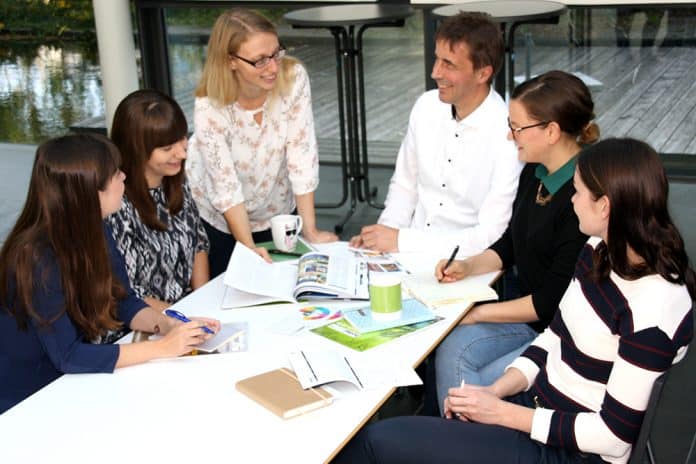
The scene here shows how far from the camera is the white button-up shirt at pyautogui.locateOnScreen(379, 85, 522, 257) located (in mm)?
2816

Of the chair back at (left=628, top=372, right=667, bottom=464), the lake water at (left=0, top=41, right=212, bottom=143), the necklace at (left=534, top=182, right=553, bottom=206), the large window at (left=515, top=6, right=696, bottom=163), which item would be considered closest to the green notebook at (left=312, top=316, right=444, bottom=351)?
the necklace at (left=534, top=182, right=553, bottom=206)

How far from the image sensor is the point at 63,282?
2100 millimetres

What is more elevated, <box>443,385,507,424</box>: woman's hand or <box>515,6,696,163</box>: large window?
<box>515,6,696,163</box>: large window

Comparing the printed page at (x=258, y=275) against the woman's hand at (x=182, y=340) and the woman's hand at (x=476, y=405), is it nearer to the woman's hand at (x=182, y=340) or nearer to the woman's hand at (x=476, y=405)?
the woman's hand at (x=182, y=340)

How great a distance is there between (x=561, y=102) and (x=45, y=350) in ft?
4.67

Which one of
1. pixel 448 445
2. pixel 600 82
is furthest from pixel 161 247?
pixel 600 82

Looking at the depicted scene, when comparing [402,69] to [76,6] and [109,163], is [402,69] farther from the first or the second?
[109,163]

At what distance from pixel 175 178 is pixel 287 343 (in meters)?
0.83

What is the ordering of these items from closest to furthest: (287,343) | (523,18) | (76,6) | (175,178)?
1. (287,343)
2. (175,178)
3. (523,18)
4. (76,6)

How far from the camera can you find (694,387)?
3117 millimetres

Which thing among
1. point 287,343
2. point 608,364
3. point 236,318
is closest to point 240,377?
point 287,343

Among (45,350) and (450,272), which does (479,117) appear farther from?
(45,350)

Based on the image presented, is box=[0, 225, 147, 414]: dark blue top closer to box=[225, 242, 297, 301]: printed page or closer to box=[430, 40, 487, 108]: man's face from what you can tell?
box=[225, 242, 297, 301]: printed page

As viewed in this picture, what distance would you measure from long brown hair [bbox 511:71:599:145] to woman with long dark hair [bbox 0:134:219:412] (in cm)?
100
